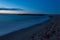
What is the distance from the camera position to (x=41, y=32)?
2.98 feet

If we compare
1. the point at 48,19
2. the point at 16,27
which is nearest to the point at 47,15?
the point at 48,19

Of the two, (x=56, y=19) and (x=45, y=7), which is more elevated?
(x=45, y=7)

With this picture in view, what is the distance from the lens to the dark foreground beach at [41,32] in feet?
2.95

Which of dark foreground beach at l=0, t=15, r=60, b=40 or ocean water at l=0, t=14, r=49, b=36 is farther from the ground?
ocean water at l=0, t=14, r=49, b=36

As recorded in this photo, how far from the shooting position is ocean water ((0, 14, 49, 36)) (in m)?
0.90

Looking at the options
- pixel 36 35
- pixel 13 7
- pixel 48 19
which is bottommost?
pixel 36 35

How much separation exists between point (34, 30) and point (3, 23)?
0.27 meters

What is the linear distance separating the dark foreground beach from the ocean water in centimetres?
3

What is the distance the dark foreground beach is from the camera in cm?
90

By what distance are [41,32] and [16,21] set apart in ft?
0.75

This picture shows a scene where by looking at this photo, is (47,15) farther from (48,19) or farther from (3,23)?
(3,23)

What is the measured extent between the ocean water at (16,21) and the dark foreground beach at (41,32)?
0.03 metres

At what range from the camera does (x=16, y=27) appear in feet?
3.01

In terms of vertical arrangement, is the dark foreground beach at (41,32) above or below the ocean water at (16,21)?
below
